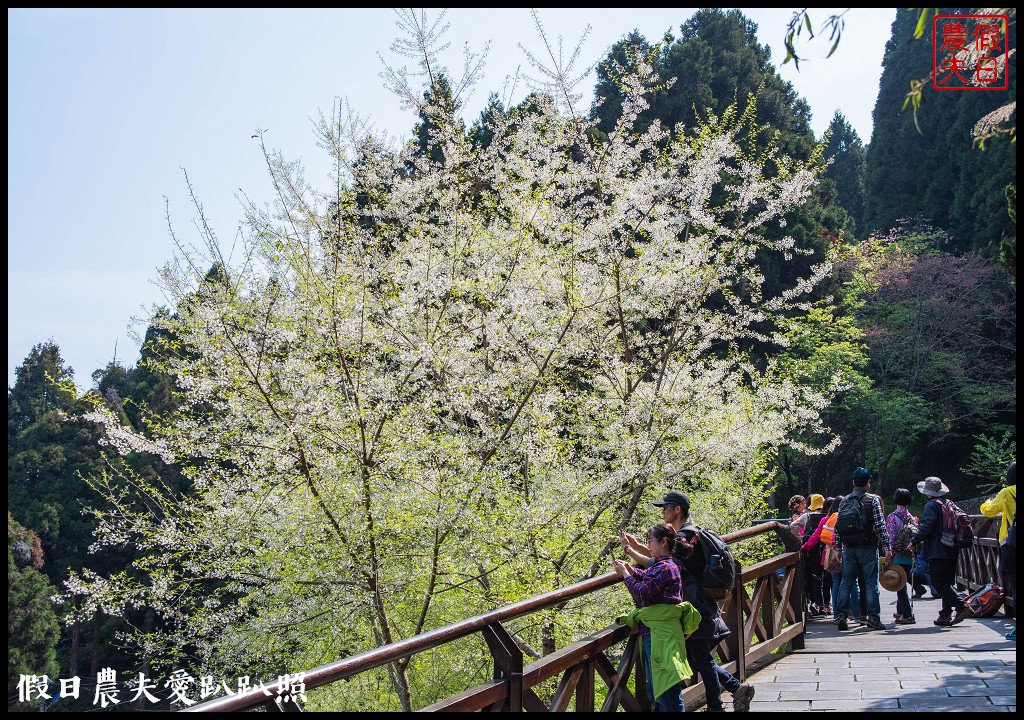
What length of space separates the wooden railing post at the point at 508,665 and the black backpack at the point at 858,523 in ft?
18.3

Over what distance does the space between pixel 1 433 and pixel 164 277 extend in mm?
4054

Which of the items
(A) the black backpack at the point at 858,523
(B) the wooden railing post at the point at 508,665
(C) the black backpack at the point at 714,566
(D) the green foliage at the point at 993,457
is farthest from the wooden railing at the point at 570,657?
(D) the green foliage at the point at 993,457

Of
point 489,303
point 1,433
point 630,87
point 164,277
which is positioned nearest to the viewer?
point 1,433

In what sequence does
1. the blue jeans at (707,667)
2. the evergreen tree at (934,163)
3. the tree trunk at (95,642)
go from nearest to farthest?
the blue jeans at (707,667)
the evergreen tree at (934,163)
the tree trunk at (95,642)

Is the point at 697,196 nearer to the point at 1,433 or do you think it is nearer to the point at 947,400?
the point at 1,433

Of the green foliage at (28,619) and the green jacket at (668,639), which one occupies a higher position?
the green jacket at (668,639)

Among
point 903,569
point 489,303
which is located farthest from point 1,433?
point 903,569

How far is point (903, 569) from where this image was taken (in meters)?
8.75

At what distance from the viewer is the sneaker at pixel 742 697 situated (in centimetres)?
527

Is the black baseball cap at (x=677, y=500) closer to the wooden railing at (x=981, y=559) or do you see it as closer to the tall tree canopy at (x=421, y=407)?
the tall tree canopy at (x=421, y=407)

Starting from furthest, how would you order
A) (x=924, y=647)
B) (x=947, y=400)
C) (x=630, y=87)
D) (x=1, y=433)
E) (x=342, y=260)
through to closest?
1. (x=947, y=400)
2. (x=630, y=87)
3. (x=342, y=260)
4. (x=924, y=647)
5. (x=1, y=433)

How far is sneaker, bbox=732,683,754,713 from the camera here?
17.3ft

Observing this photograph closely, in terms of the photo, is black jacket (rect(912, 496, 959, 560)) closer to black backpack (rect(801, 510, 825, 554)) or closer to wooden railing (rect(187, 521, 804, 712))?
black backpack (rect(801, 510, 825, 554))

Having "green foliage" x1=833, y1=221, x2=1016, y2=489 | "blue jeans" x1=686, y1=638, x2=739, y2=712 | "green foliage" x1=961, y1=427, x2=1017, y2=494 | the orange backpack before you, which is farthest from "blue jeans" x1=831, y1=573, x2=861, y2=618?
"green foliage" x1=961, y1=427, x2=1017, y2=494
